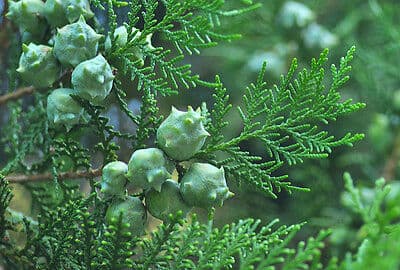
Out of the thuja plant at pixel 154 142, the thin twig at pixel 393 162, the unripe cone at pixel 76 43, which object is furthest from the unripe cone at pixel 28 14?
the thin twig at pixel 393 162

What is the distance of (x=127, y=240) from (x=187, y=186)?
12 cm

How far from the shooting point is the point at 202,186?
76 centimetres

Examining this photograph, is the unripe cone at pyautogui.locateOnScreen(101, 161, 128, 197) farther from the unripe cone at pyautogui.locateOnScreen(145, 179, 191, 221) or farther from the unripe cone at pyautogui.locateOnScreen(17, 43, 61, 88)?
the unripe cone at pyautogui.locateOnScreen(17, 43, 61, 88)

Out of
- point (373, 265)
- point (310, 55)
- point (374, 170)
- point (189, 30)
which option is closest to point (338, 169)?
point (374, 170)

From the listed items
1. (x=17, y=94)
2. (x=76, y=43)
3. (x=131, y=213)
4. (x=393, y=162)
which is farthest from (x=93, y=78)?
(x=393, y=162)

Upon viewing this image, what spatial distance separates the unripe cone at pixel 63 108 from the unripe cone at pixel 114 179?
100mm

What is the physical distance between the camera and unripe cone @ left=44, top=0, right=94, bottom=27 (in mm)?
859

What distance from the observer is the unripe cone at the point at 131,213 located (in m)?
0.77

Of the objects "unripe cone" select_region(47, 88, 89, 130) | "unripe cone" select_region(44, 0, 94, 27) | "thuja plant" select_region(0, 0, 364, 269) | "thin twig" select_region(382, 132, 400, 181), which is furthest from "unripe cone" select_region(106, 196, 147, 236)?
"thin twig" select_region(382, 132, 400, 181)

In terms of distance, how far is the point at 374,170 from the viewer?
1744mm

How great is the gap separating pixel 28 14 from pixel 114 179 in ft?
1.02

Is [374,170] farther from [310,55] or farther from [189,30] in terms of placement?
[189,30]

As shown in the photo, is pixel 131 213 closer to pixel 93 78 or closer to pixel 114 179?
pixel 114 179

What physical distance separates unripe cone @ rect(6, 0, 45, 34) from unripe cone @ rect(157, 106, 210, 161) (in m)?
0.30
